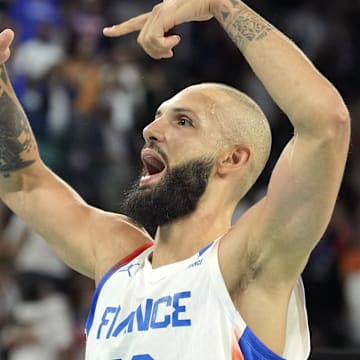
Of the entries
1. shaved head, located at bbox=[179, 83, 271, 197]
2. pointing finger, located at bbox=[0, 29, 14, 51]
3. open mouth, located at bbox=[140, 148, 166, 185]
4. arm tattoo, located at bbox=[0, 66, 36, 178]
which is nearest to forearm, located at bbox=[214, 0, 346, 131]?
shaved head, located at bbox=[179, 83, 271, 197]

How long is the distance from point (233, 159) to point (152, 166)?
0.28m

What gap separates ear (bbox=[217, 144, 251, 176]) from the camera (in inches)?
129

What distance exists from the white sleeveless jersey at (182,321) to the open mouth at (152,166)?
30 centimetres

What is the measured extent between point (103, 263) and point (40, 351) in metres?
2.86

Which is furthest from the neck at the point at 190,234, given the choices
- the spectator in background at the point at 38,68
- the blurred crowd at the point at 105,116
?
the spectator in background at the point at 38,68

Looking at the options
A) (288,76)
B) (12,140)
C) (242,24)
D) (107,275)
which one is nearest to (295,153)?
(288,76)

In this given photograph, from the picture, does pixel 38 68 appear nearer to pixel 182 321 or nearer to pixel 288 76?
pixel 182 321

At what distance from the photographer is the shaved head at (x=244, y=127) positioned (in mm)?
3275

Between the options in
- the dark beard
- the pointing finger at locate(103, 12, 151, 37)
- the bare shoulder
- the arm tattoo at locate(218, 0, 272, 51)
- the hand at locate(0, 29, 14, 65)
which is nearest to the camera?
the arm tattoo at locate(218, 0, 272, 51)

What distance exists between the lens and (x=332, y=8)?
32.7ft

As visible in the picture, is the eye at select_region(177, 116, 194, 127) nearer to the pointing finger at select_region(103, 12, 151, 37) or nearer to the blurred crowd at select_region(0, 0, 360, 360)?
the pointing finger at select_region(103, 12, 151, 37)

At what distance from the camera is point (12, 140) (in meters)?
3.65

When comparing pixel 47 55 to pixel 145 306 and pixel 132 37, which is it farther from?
pixel 145 306

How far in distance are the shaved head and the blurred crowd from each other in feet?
10.1
